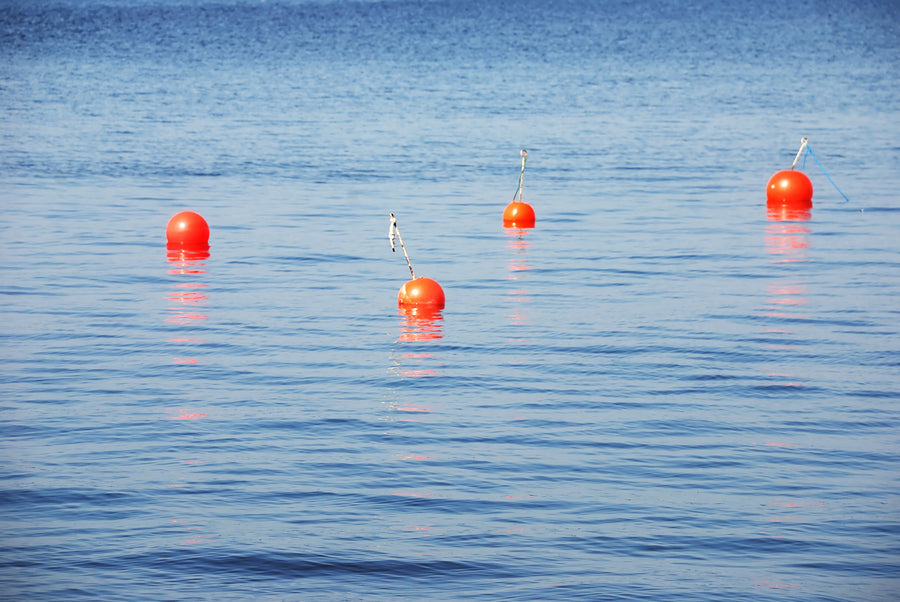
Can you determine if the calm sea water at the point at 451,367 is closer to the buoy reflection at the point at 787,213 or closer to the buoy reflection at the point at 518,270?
the buoy reflection at the point at 518,270

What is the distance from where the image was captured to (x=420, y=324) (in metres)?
21.0

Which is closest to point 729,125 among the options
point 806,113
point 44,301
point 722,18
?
point 806,113

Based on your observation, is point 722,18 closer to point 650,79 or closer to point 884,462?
point 650,79

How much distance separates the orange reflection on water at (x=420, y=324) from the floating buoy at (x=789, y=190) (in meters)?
13.2

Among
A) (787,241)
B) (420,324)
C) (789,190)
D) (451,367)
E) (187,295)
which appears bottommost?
(451,367)

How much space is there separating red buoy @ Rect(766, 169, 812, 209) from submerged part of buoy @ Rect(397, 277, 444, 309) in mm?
13153

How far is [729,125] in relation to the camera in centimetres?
4969

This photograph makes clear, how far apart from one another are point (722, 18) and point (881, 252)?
12810 centimetres

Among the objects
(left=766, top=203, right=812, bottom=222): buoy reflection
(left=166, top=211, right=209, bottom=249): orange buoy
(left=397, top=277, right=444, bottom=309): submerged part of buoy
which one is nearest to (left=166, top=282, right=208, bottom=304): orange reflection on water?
(left=166, top=211, right=209, bottom=249): orange buoy

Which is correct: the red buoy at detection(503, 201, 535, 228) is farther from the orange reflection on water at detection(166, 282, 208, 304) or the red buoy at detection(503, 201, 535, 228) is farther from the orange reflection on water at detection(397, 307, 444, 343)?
the orange reflection on water at detection(397, 307, 444, 343)

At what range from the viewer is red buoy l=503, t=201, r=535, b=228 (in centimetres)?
2985

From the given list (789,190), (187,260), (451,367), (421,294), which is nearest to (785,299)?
(421,294)

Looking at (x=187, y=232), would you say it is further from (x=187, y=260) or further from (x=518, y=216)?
(x=518, y=216)

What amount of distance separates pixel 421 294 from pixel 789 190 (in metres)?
13.6
